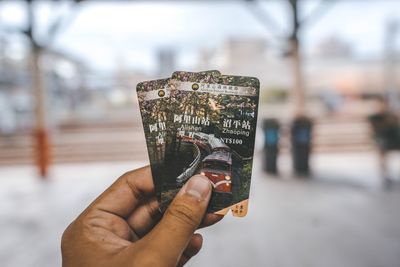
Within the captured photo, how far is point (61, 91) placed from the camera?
9680 mm

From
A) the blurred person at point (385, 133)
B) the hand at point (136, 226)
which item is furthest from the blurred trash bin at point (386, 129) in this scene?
the hand at point (136, 226)

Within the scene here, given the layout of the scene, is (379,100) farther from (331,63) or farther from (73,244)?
(331,63)

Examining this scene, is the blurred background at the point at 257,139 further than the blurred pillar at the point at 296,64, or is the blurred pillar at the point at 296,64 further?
the blurred pillar at the point at 296,64

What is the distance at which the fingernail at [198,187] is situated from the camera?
2.35 feet

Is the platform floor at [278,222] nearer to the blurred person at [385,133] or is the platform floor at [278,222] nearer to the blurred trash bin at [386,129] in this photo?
the blurred person at [385,133]

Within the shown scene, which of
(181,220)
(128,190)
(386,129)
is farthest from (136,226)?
(386,129)

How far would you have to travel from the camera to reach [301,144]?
4.71 meters

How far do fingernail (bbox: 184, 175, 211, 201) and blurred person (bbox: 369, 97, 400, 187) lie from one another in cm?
391

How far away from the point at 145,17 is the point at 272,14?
246cm

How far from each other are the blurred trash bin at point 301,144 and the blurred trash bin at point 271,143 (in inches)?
8.7

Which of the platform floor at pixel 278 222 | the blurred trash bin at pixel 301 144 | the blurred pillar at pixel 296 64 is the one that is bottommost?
the platform floor at pixel 278 222

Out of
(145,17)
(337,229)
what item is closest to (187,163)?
(337,229)

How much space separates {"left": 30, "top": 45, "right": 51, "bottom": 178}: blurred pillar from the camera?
5.03 meters

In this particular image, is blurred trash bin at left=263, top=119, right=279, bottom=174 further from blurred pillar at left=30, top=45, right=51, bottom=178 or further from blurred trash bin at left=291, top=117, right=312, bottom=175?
blurred pillar at left=30, top=45, right=51, bottom=178
